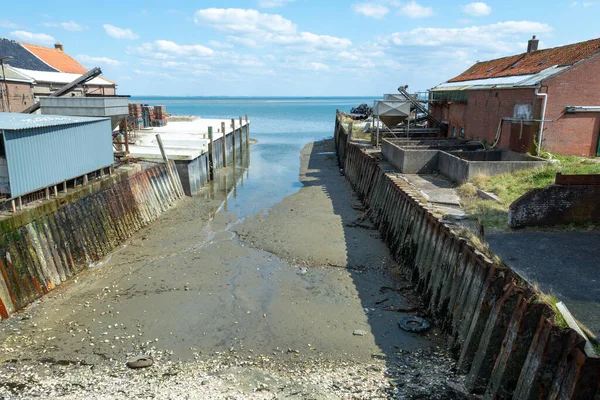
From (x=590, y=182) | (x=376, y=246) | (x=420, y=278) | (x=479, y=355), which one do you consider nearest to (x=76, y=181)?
(x=376, y=246)

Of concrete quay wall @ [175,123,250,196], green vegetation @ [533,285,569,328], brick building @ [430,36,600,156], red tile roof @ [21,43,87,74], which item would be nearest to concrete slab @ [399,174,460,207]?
brick building @ [430,36,600,156]

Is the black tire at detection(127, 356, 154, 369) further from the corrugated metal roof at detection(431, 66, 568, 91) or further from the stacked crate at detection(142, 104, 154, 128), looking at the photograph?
the stacked crate at detection(142, 104, 154, 128)

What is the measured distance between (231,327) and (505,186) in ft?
43.2

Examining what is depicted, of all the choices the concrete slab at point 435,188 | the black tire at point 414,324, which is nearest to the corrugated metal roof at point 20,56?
the concrete slab at point 435,188

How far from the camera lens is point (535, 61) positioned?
28609mm

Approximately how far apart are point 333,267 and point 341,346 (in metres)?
5.51

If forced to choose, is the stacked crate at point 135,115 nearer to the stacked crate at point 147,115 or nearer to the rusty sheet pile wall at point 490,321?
the stacked crate at point 147,115

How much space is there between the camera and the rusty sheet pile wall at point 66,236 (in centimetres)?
1325

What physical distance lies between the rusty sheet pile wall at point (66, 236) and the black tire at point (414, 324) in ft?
38.2

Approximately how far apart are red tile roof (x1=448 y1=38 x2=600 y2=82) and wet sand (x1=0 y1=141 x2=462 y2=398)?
15555 millimetres

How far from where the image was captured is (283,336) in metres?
12.2

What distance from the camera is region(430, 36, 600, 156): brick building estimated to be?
2262cm

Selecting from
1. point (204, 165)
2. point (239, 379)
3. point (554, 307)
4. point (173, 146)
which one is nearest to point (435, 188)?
point (554, 307)

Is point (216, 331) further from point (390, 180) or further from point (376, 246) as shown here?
point (390, 180)
